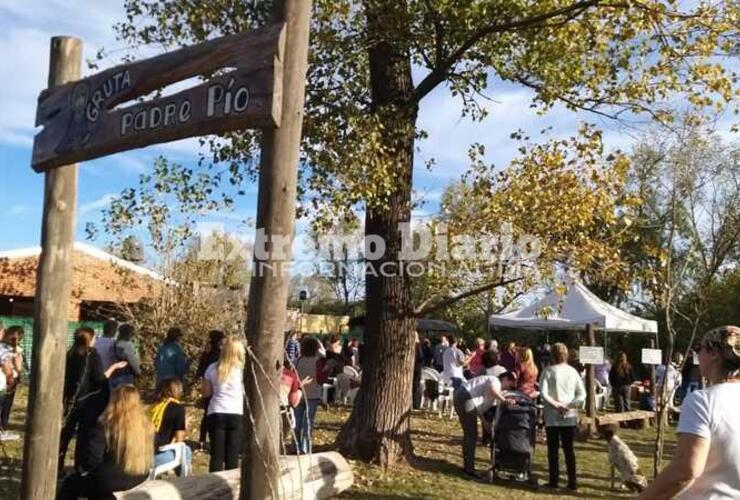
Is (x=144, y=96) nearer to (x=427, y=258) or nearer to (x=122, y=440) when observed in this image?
(x=122, y=440)

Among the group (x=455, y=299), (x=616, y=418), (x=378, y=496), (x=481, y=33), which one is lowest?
(x=378, y=496)

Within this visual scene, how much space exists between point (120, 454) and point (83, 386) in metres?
2.91

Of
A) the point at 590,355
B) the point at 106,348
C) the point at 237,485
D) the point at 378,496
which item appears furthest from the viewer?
the point at 590,355

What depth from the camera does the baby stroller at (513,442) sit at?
31.4 ft

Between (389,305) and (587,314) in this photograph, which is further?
(587,314)

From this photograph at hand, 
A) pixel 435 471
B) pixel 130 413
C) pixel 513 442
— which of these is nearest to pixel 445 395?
pixel 435 471

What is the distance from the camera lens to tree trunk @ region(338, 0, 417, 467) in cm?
959

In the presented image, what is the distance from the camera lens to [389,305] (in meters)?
9.88

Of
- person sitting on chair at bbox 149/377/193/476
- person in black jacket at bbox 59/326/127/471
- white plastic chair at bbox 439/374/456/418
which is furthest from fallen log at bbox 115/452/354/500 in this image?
white plastic chair at bbox 439/374/456/418

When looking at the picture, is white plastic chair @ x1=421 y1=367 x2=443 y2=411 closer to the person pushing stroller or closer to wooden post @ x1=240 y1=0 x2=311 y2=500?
the person pushing stroller

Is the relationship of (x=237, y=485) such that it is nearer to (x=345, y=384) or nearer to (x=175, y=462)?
(x=175, y=462)

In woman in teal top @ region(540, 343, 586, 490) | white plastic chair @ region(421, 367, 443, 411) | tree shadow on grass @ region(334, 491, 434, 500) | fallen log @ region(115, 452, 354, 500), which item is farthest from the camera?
white plastic chair @ region(421, 367, 443, 411)

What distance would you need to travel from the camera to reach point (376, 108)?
964cm

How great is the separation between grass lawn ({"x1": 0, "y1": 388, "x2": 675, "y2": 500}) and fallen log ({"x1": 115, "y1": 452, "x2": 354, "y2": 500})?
0.85 metres
